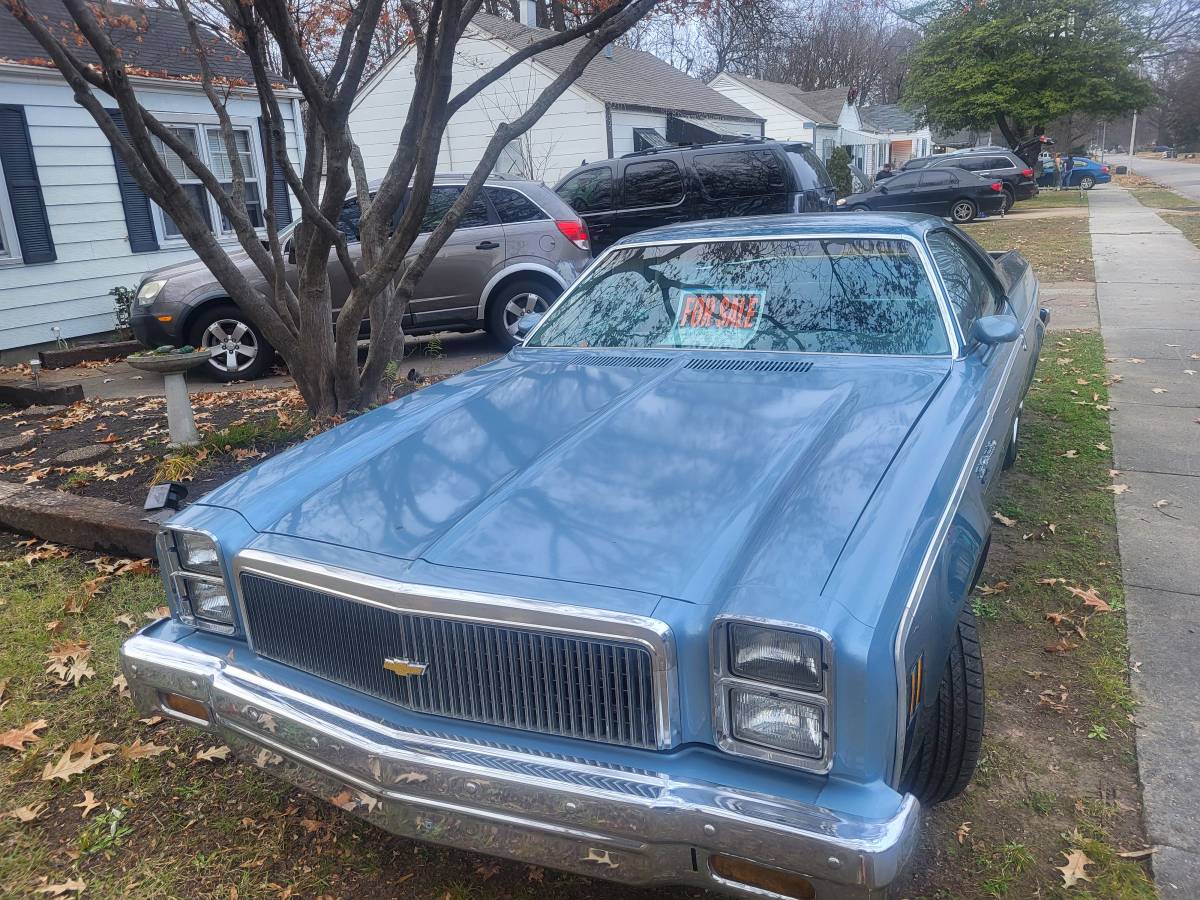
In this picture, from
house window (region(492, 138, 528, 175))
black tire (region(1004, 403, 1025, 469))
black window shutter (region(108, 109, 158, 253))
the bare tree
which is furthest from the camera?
house window (region(492, 138, 528, 175))

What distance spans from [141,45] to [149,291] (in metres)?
5.00

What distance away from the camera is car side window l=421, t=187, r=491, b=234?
28.7 feet

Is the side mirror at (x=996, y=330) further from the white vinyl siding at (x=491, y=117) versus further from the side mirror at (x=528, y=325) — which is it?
the white vinyl siding at (x=491, y=117)

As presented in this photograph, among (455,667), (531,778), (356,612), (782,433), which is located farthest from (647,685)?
(782,433)

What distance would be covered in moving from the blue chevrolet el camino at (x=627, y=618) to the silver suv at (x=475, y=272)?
5.63 m

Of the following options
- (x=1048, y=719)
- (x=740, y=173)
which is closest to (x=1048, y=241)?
(x=740, y=173)

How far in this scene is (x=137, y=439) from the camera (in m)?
6.26

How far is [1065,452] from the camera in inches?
220

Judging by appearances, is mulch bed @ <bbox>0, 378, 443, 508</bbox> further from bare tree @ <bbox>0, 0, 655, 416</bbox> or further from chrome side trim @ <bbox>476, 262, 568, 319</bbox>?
chrome side trim @ <bbox>476, 262, 568, 319</bbox>

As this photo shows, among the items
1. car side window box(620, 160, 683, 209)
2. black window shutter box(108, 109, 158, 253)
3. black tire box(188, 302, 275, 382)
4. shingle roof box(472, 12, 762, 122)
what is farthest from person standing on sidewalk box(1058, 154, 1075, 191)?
black tire box(188, 302, 275, 382)

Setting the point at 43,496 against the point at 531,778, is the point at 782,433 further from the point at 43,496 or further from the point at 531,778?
the point at 43,496

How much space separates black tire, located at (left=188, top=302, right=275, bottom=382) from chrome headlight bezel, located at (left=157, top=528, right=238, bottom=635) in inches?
235

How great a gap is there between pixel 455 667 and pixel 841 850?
92 cm

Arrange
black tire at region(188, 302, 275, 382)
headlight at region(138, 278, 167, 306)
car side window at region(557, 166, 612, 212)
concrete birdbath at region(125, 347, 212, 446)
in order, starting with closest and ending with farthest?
concrete birdbath at region(125, 347, 212, 446), headlight at region(138, 278, 167, 306), black tire at region(188, 302, 275, 382), car side window at region(557, 166, 612, 212)
